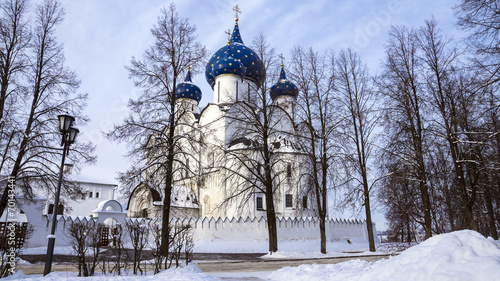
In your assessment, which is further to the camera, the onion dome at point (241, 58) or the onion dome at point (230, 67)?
the onion dome at point (241, 58)

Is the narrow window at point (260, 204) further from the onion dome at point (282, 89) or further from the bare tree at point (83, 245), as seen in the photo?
the bare tree at point (83, 245)

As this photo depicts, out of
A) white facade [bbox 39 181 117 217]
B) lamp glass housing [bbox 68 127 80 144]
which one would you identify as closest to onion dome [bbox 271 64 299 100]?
lamp glass housing [bbox 68 127 80 144]

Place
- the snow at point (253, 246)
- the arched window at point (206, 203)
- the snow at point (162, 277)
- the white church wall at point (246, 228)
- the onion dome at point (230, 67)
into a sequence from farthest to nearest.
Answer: the onion dome at point (230, 67), the arched window at point (206, 203), the white church wall at point (246, 228), the snow at point (253, 246), the snow at point (162, 277)

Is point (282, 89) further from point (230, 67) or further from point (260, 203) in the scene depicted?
point (260, 203)

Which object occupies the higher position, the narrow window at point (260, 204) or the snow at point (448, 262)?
the narrow window at point (260, 204)

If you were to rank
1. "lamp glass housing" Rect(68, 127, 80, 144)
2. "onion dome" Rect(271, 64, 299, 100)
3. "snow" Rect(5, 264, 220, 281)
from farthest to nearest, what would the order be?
"onion dome" Rect(271, 64, 299, 100) → "lamp glass housing" Rect(68, 127, 80, 144) → "snow" Rect(5, 264, 220, 281)

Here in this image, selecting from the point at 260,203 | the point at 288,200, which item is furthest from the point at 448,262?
the point at 288,200

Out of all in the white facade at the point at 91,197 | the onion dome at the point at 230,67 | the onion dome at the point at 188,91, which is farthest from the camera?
the white facade at the point at 91,197

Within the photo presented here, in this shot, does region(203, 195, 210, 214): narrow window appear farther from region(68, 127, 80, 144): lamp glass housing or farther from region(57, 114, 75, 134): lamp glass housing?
Answer: region(57, 114, 75, 134): lamp glass housing

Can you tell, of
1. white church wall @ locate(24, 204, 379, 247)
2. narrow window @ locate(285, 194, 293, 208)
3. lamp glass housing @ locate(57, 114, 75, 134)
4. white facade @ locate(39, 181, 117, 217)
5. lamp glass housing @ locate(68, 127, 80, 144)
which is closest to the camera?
lamp glass housing @ locate(57, 114, 75, 134)

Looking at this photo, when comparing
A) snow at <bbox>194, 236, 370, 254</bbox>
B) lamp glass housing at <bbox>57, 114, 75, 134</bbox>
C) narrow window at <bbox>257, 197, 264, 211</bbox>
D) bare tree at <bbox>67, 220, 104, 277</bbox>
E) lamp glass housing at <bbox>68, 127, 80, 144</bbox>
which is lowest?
snow at <bbox>194, 236, 370, 254</bbox>

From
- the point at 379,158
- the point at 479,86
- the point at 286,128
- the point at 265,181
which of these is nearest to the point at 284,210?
the point at 286,128

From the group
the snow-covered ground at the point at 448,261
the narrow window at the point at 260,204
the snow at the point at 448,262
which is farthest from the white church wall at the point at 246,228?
the snow at the point at 448,262

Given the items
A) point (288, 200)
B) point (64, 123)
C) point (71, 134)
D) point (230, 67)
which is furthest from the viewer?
point (230, 67)
